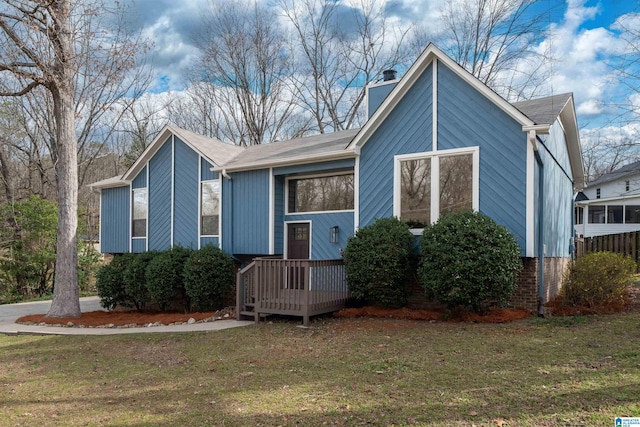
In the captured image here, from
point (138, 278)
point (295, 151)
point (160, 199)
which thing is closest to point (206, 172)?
point (160, 199)

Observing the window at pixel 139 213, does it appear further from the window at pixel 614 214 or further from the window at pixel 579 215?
the window at pixel 614 214

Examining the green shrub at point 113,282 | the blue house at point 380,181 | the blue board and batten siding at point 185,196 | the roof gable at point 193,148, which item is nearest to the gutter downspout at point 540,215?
the blue house at point 380,181

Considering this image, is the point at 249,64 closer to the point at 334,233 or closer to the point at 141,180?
the point at 141,180

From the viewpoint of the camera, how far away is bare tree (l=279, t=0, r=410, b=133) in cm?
2602

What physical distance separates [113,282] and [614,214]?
99.3 ft

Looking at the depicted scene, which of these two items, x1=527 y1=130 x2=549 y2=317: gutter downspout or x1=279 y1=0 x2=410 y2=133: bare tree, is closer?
x1=527 y1=130 x2=549 y2=317: gutter downspout

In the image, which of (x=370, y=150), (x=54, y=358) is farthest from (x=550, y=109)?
(x=54, y=358)

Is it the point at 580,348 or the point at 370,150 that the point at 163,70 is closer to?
the point at 370,150

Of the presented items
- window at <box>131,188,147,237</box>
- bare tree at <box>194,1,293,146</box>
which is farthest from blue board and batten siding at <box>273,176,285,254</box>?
bare tree at <box>194,1,293,146</box>

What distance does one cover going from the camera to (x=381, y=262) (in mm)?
8930

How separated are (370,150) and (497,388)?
682 centimetres

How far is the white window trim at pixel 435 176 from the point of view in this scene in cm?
921

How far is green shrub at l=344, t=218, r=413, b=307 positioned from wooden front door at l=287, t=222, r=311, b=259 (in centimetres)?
284

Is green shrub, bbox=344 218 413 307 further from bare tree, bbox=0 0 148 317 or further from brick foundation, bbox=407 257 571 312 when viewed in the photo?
bare tree, bbox=0 0 148 317
